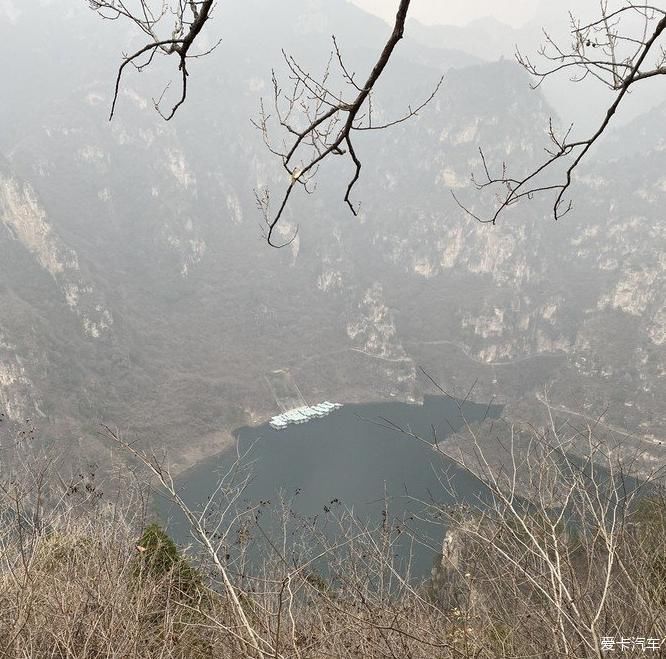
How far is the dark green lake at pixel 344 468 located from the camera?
44.7 m

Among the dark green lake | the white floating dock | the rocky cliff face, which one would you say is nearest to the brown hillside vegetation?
the dark green lake

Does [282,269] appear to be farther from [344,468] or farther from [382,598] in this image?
[382,598]

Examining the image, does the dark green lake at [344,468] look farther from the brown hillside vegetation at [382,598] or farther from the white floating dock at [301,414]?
the brown hillside vegetation at [382,598]

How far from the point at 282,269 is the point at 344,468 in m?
80.2

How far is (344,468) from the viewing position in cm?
5500

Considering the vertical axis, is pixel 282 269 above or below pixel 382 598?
above

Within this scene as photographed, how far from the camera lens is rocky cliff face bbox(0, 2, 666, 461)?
7406 centimetres

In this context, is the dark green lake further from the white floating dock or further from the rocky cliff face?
the rocky cliff face

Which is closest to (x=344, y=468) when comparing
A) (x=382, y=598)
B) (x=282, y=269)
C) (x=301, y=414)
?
(x=301, y=414)

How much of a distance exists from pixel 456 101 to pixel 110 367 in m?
143

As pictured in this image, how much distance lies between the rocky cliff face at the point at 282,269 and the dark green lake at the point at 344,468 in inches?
379

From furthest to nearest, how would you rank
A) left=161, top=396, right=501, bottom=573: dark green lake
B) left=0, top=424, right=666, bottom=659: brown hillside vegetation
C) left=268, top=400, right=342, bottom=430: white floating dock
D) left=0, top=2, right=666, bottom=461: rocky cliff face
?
left=0, top=2, right=666, bottom=461: rocky cliff face < left=268, top=400, right=342, bottom=430: white floating dock < left=161, top=396, right=501, bottom=573: dark green lake < left=0, top=424, right=666, bottom=659: brown hillside vegetation

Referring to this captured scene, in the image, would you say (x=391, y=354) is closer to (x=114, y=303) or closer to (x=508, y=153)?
(x=114, y=303)

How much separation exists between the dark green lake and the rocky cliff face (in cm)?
963
